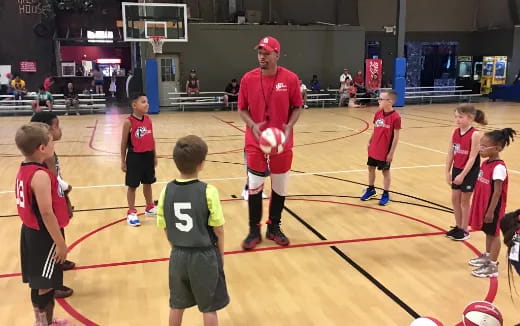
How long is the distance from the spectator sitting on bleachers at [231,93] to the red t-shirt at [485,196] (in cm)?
1507

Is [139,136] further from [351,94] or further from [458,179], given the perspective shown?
[351,94]

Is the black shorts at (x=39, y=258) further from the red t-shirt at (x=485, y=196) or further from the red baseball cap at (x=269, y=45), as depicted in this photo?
the red t-shirt at (x=485, y=196)

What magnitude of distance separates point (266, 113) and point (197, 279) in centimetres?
217

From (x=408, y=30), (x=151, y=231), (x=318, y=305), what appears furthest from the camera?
(x=408, y=30)

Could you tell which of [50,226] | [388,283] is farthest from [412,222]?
[50,226]

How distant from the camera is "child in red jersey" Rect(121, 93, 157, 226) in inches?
189

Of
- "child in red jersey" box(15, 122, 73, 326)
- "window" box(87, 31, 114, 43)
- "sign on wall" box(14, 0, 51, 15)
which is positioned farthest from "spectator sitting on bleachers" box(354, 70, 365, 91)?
"child in red jersey" box(15, 122, 73, 326)

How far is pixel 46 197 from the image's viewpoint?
2596 millimetres

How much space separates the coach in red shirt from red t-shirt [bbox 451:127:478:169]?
1.49m

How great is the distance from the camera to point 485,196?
3.61m

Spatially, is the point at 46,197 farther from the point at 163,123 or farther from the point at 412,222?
the point at 163,123

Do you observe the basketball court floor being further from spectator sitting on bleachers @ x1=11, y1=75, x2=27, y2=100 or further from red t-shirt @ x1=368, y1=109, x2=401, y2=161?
spectator sitting on bleachers @ x1=11, y1=75, x2=27, y2=100

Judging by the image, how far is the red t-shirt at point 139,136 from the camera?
4809mm

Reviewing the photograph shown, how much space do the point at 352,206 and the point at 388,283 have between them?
207 cm
